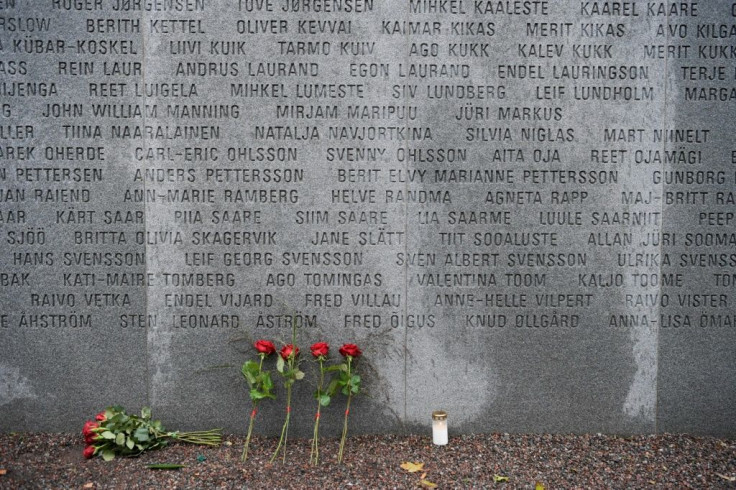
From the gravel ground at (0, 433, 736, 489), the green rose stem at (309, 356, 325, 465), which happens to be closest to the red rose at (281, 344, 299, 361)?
the green rose stem at (309, 356, 325, 465)

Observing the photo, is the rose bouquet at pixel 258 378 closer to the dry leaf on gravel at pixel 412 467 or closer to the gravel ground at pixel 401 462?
the gravel ground at pixel 401 462

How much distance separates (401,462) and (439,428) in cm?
48

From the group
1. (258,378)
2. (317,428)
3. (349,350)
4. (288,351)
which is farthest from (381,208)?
(317,428)

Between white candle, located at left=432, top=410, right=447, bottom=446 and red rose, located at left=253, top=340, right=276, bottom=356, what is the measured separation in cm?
148

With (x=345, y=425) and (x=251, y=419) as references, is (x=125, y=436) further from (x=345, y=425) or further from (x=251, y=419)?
(x=345, y=425)

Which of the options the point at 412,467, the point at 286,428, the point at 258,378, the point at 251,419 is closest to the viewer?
the point at 412,467

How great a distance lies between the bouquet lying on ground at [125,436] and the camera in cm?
482

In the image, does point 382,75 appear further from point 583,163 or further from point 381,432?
point 381,432

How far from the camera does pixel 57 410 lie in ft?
17.1

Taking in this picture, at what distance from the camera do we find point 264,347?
4980 millimetres

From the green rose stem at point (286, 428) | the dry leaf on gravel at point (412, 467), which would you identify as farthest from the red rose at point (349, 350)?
the dry leaf on gravel at point (412, 467)

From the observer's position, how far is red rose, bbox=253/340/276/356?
16.3 ft

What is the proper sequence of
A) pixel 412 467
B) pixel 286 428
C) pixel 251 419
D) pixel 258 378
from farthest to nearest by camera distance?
pixel 286 428 → pixel 251 419 → pixel 258 378 → pixel 412 467

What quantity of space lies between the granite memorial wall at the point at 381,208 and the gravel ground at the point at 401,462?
0.66ft
